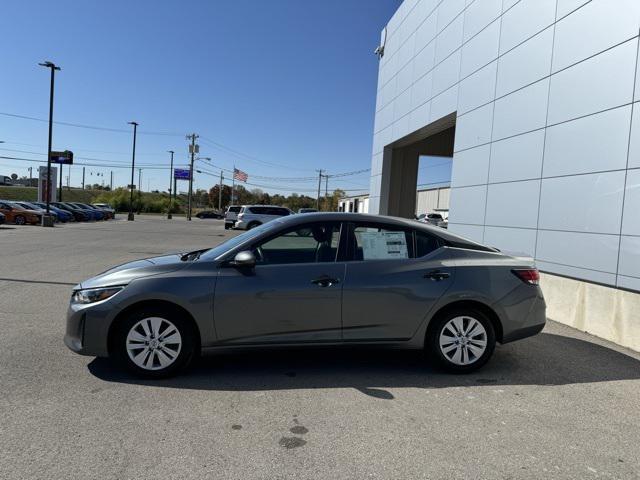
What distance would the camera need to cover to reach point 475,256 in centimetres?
502

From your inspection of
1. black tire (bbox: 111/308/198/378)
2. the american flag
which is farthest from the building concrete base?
the american flag

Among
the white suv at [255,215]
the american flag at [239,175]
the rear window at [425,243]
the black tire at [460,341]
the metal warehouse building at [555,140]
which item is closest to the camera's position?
the black tire at [460,341]

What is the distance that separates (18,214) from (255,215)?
15.2 m

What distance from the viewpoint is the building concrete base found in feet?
20.5

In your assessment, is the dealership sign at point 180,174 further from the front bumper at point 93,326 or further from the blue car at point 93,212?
the front bumper at point 93,326

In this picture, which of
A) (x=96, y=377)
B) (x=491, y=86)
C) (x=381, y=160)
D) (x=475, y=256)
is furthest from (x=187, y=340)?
(x=381, y=160)

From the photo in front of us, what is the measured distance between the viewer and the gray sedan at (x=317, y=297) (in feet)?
14.6

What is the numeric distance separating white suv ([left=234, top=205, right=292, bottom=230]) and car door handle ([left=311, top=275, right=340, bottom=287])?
25063 millimetres

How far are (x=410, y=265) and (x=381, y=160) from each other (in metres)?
17.7

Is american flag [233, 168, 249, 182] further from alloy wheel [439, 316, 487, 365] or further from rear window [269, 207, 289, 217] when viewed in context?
alloy wheel [439, 316, 487, 365]

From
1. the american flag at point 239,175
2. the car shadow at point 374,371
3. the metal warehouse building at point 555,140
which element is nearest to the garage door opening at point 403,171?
the metal warehouse building at point 555,140

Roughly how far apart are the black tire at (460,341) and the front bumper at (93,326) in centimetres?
302

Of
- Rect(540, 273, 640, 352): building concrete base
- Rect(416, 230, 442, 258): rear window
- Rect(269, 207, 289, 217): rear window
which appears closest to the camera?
Rect(416, 230, 442, 258): rear window

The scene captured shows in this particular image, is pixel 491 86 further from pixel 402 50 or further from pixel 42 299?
pixel 42 299
